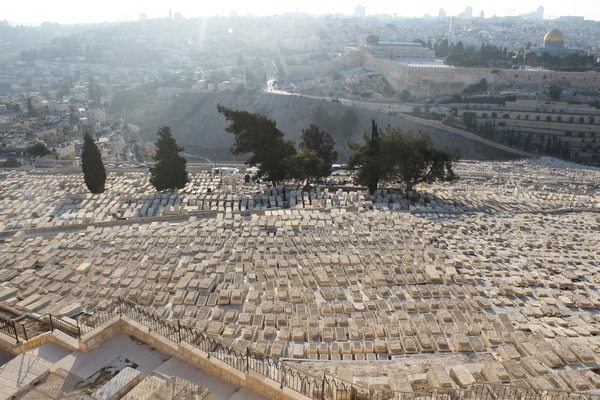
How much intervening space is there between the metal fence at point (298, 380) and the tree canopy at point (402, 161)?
1345cm

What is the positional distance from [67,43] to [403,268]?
129 m

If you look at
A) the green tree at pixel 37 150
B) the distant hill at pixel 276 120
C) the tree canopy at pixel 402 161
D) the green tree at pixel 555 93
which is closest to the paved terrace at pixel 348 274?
the tree canopy at pixel 402 161

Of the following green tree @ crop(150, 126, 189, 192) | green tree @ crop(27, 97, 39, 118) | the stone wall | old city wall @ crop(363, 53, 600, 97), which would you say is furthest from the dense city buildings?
green tree @ crop(27, 97, 39, 118)

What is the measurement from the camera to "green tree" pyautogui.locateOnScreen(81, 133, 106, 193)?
2058 centimetres

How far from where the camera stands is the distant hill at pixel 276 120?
41.5 m

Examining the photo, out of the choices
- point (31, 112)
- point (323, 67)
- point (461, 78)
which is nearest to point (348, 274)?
point (461, 78)

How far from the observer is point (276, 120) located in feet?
172

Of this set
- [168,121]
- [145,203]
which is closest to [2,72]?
[168,121]

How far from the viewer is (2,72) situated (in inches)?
3669

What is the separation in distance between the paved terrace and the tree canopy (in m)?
1.25

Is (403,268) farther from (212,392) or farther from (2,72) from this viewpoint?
(2,72)

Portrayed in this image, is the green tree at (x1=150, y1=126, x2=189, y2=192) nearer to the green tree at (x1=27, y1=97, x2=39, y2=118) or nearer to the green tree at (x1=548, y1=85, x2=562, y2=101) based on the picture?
the green tree at (x1=548, y1=85, x2=562, y2=101)

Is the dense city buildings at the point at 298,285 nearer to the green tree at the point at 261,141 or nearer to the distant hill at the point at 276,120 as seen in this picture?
the green tree at the point at 261,141

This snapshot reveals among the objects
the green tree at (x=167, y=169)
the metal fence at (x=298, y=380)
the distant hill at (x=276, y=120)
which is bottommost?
the distant hill at (x=276, y=120)
